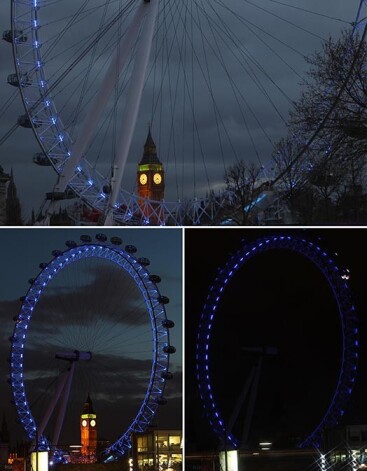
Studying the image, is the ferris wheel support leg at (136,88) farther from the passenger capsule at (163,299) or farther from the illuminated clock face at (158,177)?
the passenger capsule at (163,299)

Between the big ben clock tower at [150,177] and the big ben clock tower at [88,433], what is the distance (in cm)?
986

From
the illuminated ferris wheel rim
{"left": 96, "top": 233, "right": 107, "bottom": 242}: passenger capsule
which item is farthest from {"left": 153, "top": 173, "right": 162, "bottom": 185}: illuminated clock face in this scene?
the illuminated ferris wheel rim

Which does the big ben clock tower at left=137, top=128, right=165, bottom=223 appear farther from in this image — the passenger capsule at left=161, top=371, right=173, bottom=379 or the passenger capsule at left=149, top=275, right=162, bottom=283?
the passenger capsule at left=161, top=371, right=173, bottom=379

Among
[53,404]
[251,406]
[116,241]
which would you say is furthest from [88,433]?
[116,241]

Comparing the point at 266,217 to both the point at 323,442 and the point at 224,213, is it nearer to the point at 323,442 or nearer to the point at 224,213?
the point at 224,213

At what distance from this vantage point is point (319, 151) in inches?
945

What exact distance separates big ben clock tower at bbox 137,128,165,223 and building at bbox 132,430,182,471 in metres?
9.94

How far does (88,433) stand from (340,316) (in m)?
2.69

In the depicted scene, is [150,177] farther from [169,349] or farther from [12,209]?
[169,349]

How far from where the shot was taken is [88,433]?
13633 millimetres

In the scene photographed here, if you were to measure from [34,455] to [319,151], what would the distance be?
38.4 ft

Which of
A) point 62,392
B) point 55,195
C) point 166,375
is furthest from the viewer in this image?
point 55,195

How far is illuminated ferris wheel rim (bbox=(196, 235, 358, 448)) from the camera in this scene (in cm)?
1350

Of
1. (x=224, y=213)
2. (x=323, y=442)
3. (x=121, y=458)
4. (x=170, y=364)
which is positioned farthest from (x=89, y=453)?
(x=224, y=213)
